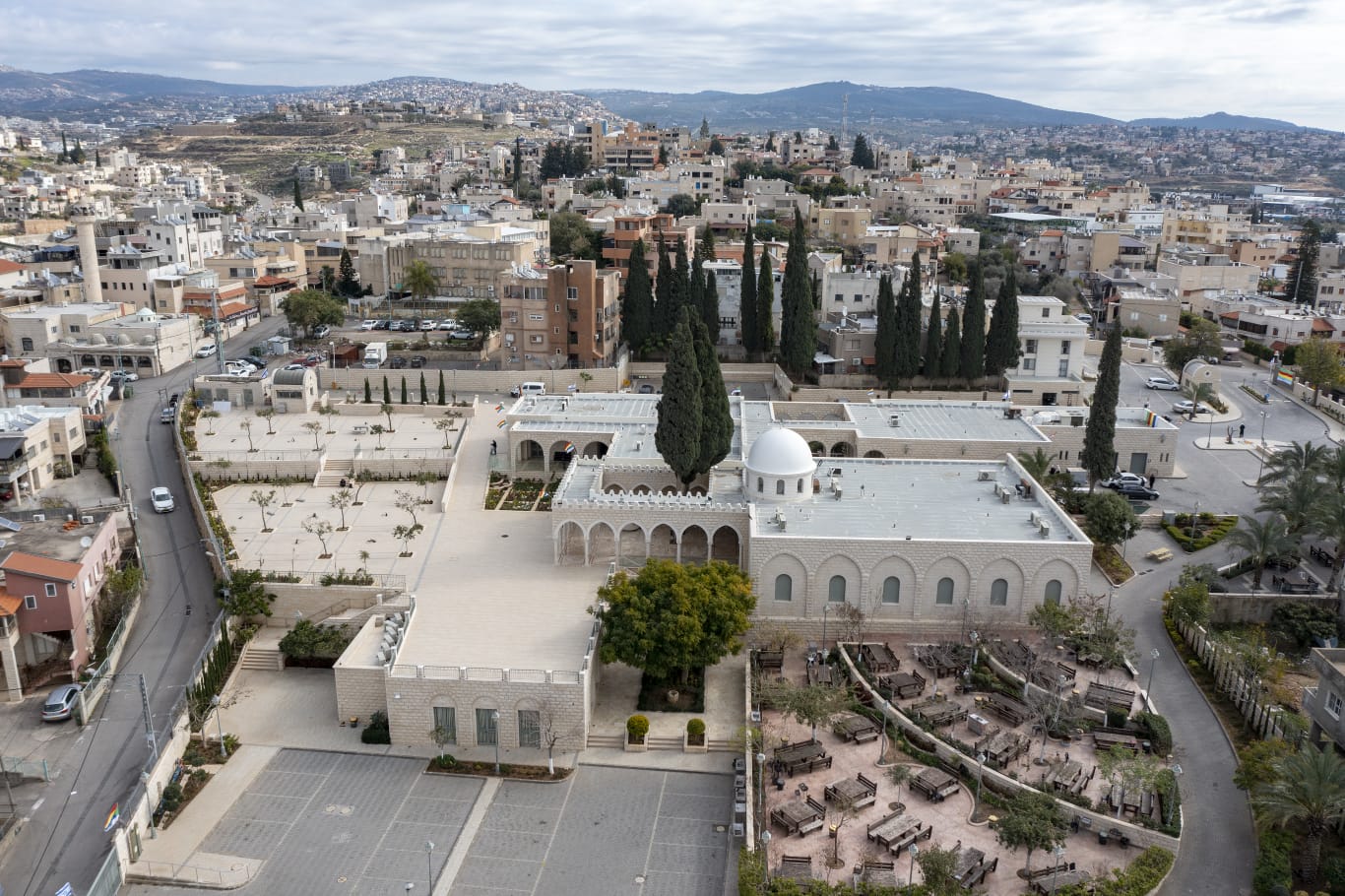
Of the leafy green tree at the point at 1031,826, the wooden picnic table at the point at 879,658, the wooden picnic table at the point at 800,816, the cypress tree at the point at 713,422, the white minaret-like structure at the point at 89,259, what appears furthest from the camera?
the white minaret-like structure at the point at 89,259

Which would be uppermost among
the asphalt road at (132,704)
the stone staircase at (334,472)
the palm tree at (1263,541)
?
the palm tree at (1263,541)

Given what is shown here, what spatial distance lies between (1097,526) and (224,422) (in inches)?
1900

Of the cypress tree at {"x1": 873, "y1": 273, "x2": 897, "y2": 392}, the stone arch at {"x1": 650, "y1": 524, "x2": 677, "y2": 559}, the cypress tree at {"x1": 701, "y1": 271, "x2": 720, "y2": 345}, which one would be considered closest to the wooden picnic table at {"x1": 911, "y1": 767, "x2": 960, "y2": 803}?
the stone arch at {"x1": 650, "y1": 524, "x2": 677, "y2": 559}

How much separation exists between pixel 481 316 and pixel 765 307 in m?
21.5

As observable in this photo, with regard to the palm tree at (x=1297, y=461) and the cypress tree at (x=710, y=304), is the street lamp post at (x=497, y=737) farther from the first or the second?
the cypress tree at (x=710, y=304)

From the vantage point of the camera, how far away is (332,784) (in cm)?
2927

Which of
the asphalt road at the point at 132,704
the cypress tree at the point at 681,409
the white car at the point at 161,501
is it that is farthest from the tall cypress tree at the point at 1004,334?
the white car at the point at 161,501

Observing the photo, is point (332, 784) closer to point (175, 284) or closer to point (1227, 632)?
point (1227, 632)

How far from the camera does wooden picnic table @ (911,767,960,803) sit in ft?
90.5

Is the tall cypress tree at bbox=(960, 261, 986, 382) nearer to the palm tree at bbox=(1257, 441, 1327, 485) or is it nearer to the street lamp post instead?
the palm tree at bbox=(1257, 441, 1327, 485)

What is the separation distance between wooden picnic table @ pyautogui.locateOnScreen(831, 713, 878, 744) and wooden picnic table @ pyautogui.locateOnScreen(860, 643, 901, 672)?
3322 mm

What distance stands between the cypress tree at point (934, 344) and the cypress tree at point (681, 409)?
27.3 m

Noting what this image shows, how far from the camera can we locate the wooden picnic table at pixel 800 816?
26203 millimetres

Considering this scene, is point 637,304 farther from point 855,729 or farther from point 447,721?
point 855,729
